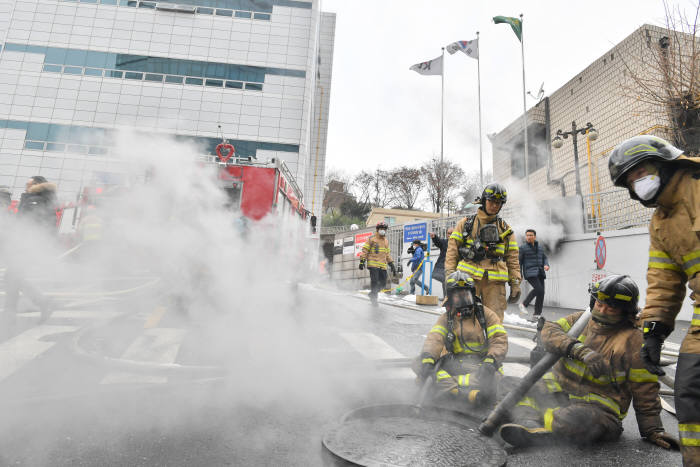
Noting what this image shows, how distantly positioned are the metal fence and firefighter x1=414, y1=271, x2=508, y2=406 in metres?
8.42

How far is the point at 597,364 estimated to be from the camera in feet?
7.78

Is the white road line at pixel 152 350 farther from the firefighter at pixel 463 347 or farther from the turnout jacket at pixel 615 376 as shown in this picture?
the turnout jacket at pixel 615 376

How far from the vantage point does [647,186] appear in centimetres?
189

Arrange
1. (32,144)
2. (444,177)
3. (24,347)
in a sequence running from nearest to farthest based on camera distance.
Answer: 1. (24,347)
2. (32,144)
3. (444,177)

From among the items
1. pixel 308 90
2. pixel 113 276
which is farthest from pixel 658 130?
pixel 308 90

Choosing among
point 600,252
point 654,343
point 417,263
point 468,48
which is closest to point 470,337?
point 654,343

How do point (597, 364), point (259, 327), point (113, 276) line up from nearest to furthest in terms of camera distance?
point (597, 364) < point (259, 327) < point (113, 276)

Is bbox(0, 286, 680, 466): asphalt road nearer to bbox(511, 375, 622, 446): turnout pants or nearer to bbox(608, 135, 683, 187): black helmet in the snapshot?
bbox(511, 375, 622, 446): turnout pants

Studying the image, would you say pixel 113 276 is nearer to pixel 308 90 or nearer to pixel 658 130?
pixel 658 130

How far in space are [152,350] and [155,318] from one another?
5.29ft

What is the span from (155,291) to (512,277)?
203 inches

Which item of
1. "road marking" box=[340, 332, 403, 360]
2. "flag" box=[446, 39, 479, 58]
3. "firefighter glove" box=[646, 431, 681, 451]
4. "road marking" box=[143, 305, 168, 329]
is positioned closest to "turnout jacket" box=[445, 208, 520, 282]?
"road marking" box=[340, 332, 403, 360]

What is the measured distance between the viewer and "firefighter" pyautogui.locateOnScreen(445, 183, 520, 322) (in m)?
4.12

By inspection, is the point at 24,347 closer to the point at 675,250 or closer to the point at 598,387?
the point at 598,387
